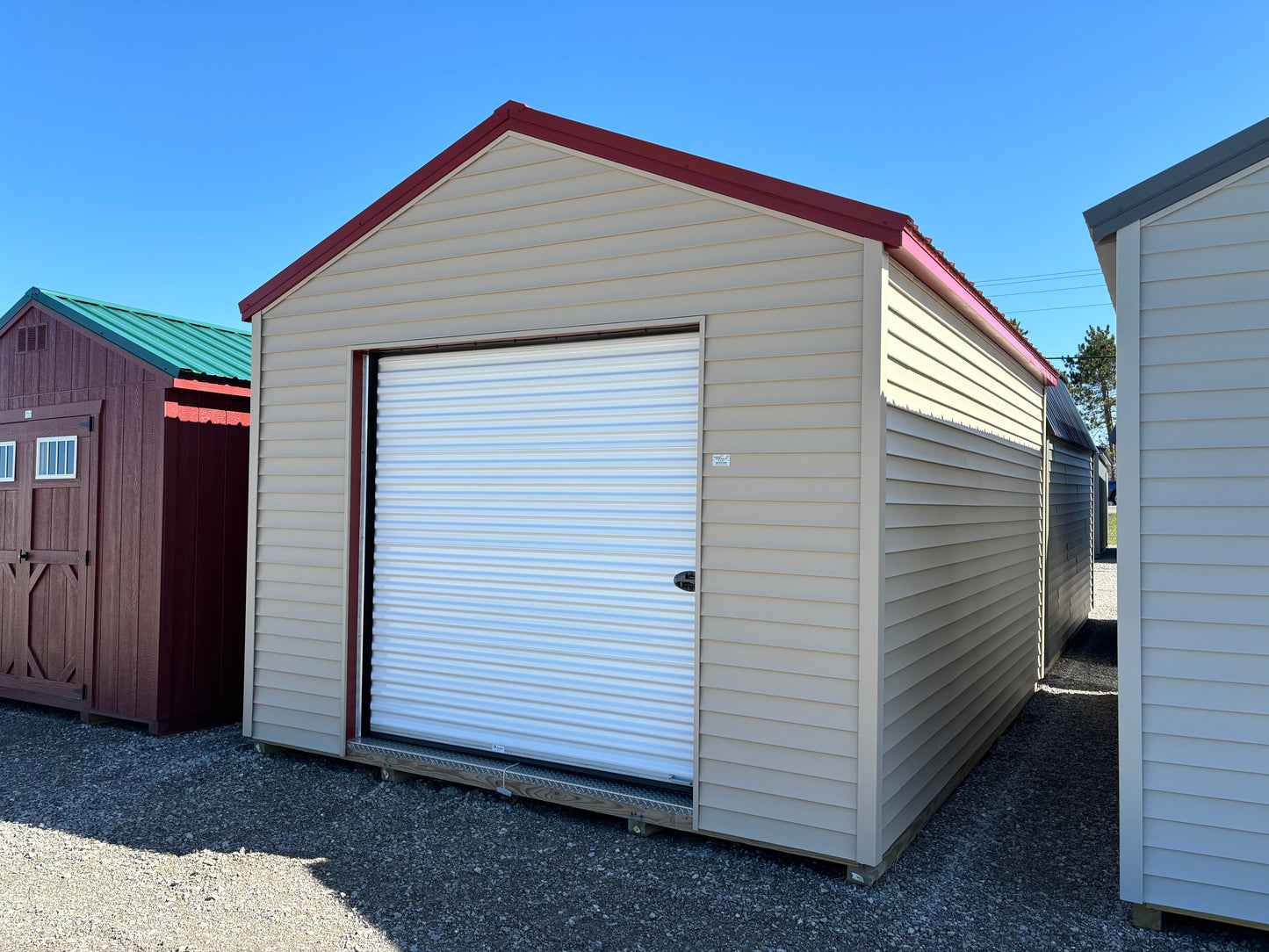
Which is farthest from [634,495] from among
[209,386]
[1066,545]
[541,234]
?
[1066,545]

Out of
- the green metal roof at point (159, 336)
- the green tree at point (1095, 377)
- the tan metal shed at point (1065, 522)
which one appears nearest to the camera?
the green metal roof at point (159, 336)

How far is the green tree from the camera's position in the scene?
41.1 meters

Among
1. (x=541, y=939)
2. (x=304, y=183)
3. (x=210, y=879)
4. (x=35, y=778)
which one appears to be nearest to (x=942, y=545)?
(x=541, y=939)

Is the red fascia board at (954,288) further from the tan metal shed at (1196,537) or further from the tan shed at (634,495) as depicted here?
the tan metal shed at (1196,537)

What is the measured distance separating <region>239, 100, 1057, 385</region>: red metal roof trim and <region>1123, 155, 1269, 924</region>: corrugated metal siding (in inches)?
42.2

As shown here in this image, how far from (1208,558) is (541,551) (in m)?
3.08

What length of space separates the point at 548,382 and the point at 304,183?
8.10 meters

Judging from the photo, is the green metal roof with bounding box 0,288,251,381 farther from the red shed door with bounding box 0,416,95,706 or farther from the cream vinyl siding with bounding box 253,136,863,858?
the cream vinyl siding with bounding box 253,136,863,858

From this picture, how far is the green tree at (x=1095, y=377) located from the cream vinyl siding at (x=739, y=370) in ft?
141

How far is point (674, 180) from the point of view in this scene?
12.6 feet

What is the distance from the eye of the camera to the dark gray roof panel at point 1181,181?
2977mm

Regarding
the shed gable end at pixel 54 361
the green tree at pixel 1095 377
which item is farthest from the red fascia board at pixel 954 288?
the green tree at pixel 1095 377

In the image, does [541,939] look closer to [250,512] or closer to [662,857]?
[662,857]

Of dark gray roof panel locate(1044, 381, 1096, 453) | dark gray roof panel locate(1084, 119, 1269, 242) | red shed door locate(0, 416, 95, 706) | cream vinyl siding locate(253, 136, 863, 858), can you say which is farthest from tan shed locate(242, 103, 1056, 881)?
dark gray roof panel locate(1044, 381, 1096, 453)
